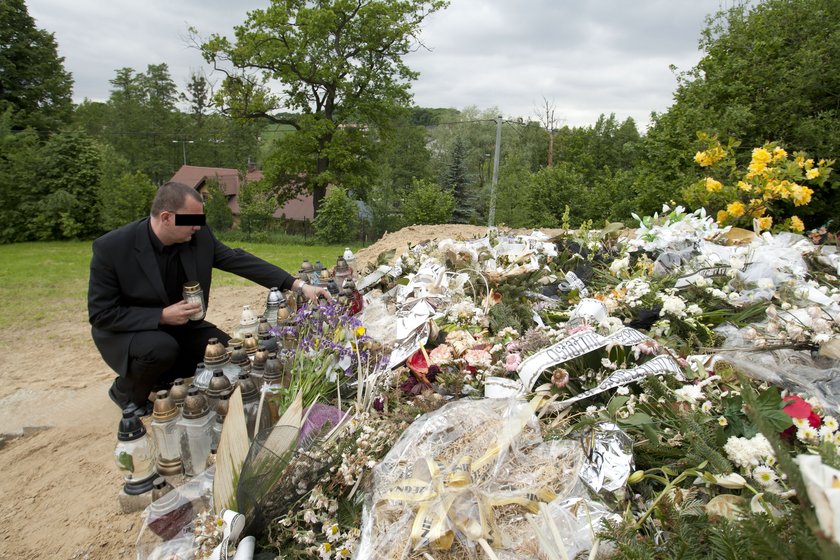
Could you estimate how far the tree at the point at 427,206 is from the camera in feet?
59.3

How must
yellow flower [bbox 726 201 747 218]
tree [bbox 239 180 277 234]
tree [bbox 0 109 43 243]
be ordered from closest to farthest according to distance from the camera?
1. yellow flower [bbox 726 201 747 218]
2. tree [bbox 0 109 43 243]
3. tree [bbox 239 180 277 234]

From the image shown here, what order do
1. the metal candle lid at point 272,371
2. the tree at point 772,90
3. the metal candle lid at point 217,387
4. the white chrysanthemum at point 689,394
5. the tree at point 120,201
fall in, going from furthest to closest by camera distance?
the tree at point 120,201, the tree at point 772,90, the metal candle lid at point 272,371, the metal candle lid at point 217,387, the white chrysanthemum at point 689,394

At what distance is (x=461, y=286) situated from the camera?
10.0 feet

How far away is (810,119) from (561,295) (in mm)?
5398

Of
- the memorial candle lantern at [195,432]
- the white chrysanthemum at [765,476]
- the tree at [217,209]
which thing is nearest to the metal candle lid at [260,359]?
the memorial candle lantern at [195,432]

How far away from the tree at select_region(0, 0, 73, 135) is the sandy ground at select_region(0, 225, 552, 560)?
807 inches

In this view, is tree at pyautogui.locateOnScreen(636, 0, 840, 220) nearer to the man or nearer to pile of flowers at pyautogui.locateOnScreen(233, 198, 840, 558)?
pile of flowers at pyautogui.locateOnScreen(233, 198, 840, 558)

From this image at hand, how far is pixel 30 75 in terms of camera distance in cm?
2089

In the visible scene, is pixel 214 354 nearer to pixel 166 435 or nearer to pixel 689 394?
pixel 166 435

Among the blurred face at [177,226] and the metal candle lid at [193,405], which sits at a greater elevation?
the blurred face at [177,226]

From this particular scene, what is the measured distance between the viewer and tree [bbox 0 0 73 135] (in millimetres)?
20281

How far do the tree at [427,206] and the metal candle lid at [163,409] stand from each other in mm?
16357

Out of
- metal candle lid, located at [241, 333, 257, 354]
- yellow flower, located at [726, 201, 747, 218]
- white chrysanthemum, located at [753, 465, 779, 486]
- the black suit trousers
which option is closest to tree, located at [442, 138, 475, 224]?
yellow flower, located at [726, 201, 747, 218]

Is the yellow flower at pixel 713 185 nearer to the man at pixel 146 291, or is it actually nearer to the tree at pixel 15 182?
the man at pixel 146 291
